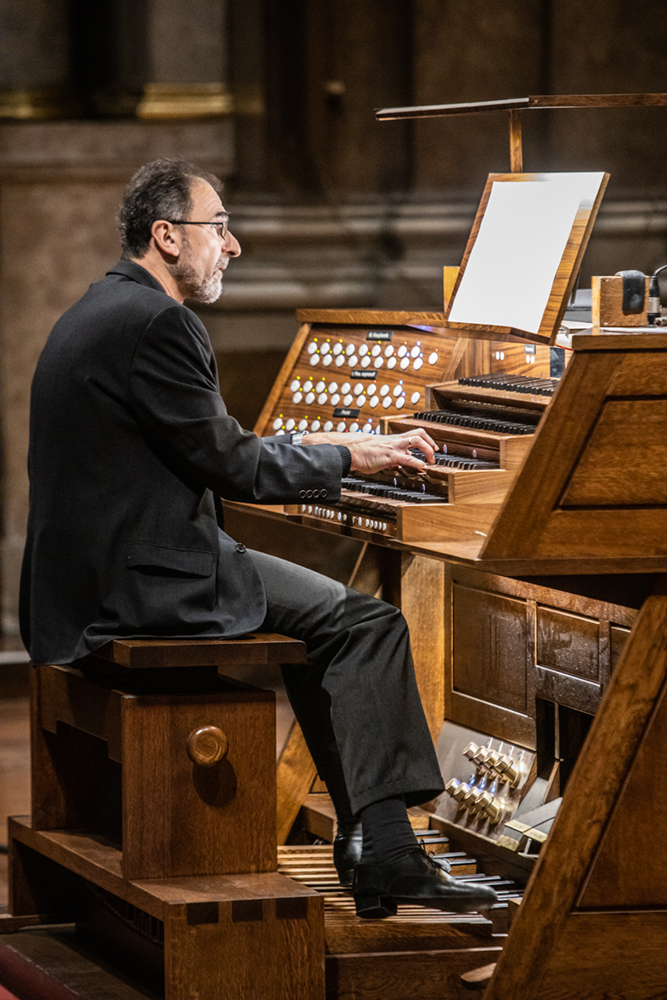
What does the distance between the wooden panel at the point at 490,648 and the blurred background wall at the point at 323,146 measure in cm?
255

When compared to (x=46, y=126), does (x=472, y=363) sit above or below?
below

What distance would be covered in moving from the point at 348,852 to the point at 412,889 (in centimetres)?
46

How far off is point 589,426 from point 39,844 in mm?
1585

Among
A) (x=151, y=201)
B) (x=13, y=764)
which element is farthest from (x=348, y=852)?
(x=13, y=764)

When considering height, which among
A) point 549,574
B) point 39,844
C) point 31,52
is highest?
point 31,52

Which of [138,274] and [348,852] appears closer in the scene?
[138,274]

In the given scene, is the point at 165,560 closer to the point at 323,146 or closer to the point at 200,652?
the point at 200,652

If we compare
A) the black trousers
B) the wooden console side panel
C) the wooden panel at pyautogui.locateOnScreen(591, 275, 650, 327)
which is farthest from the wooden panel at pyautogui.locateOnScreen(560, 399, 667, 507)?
the black trousers

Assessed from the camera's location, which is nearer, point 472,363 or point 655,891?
point 655,891

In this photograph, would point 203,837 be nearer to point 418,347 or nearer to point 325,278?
point 418,347

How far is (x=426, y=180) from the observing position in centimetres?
653

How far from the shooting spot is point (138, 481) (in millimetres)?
3143

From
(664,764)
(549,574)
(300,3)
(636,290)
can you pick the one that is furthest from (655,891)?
(300,3)

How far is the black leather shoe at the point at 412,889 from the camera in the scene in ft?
10.1
